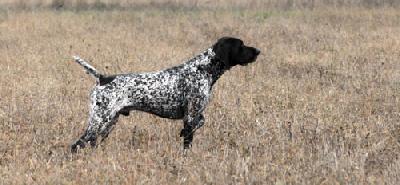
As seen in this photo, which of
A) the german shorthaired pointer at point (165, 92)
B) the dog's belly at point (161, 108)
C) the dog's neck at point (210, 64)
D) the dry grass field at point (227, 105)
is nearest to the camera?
the dry grass field at point (227, 105)

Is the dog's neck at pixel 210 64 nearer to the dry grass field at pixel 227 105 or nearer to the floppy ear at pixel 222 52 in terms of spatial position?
the floppy ear at pixel 222 52

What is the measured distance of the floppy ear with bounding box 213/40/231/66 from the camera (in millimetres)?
6422

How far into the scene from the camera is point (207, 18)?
19.9m

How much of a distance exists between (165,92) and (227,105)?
8.11ft

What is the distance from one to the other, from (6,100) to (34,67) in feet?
10.8

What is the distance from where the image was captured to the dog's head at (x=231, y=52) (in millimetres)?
6430

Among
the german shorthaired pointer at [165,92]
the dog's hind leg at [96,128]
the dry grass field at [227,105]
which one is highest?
the german shorthaired pointer at [165,92]

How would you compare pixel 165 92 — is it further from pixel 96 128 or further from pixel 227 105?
pixel 227 105

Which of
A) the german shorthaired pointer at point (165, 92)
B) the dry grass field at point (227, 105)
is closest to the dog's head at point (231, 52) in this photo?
the german shorthaired pointer at point (165, 92)

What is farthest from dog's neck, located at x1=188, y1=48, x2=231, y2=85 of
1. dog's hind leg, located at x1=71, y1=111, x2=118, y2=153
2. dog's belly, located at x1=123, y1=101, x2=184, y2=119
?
dog's hind leg, located at x1=71, y1=111, x2=118, y2=153

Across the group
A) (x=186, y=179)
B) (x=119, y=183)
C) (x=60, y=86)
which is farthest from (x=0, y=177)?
(x=60, y=86)

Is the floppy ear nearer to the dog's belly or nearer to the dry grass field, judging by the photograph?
the dog's belly

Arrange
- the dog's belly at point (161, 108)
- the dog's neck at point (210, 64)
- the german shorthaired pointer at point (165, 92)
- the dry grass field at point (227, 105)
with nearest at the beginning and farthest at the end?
the dry grass field at point (227, 105) → the german shorthaired pointer at point (165, 92) → the dog's belly at point (161, 108) → the dog's neck at point (210, 64)

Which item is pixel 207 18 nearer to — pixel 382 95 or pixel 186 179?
pixel 382 95
